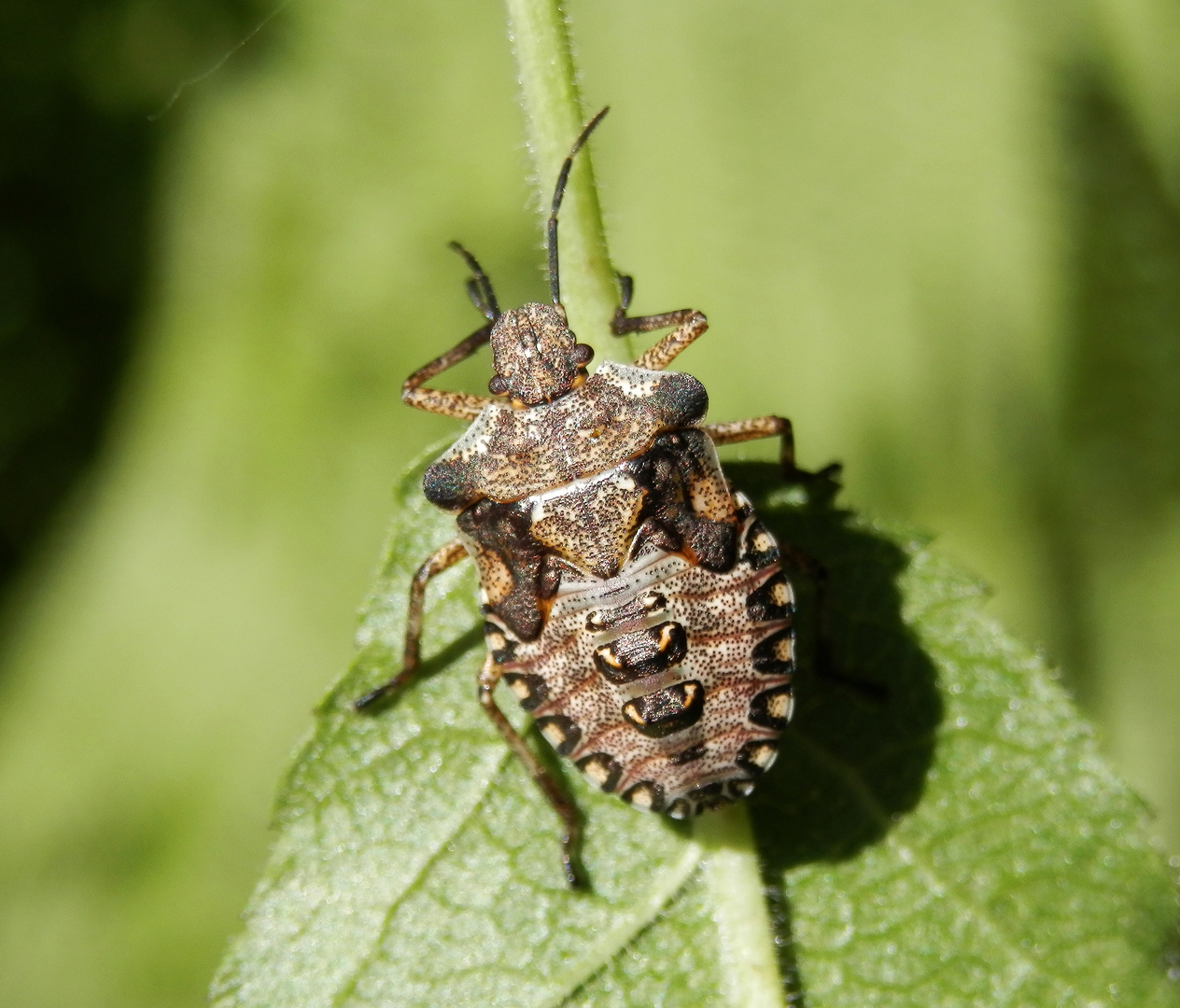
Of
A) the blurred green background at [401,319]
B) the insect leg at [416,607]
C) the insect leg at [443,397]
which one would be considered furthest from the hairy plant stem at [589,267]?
Answer: the blurred green background at [401,319]

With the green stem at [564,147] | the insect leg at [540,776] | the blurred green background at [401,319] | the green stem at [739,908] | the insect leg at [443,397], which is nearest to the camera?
the green stem at [564,147]

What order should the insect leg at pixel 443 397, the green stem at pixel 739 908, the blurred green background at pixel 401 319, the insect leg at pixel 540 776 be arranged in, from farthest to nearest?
1. the blurred green background at pixel 401 319
2. the insect leg at pixel 443 397
3. the insect leg at pixel 540 776
4. the green stem at pixel 739 908

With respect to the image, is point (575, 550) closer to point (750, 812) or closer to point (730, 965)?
point (750, 812)

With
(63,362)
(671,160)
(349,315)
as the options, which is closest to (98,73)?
(63,362)

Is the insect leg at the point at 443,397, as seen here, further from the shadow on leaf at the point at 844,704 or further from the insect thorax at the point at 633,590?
the shadow on leaf at the point at 844,704

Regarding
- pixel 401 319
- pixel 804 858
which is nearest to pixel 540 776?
pixel 804 858

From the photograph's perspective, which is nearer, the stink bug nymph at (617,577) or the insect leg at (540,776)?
the stink bug nymph at (617,577)

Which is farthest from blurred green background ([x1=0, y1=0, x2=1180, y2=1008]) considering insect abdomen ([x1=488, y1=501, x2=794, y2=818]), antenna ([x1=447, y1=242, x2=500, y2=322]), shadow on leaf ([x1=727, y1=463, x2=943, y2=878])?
insect abdomen ([x1=488, y1=501, x2=794, y2=818])
